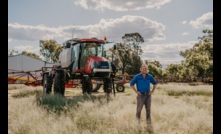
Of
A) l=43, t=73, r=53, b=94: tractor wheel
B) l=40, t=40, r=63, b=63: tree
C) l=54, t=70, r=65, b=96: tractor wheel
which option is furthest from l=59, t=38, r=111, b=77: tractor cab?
l=40, t=40, r=63, b=63: tree

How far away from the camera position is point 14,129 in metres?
6.59

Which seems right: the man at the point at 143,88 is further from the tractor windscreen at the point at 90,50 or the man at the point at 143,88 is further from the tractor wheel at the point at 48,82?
the tractor wheel at the point at 48,82

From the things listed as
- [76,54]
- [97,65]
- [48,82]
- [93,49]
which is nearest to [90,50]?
[93,49]

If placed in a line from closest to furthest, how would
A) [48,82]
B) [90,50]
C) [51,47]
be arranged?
[90,50] → [48,82] → [51,47]

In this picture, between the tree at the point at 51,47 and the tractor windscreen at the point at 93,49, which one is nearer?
the tractor windscreen at the point at 93,49

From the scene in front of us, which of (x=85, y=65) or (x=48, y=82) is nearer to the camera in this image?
(x=85, y=65)

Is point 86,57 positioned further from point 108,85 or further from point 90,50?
point 108,85

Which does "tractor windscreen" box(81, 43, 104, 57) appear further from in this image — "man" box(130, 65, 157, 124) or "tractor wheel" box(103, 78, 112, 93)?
"man" box(130, 65, 157, 124)

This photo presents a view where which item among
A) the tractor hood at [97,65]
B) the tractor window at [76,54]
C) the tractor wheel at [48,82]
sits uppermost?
the tractor window at [76,54]

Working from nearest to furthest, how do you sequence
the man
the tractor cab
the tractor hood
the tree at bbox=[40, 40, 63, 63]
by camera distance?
1. the man
2. the tractor hood
3. the tractor cab
4. the tree at bbox=[40, 40, 63, 63]

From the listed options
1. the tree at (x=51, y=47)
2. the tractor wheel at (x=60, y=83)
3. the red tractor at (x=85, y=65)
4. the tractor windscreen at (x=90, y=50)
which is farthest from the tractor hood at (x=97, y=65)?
the tree at (x=51, y=47)

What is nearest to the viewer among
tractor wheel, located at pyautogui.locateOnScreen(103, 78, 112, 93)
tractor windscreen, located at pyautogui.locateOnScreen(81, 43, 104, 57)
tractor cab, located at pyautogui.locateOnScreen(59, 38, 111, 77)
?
tractor cab, located at pyautogui.locateOnScreen(59, 38, 111, 77)
